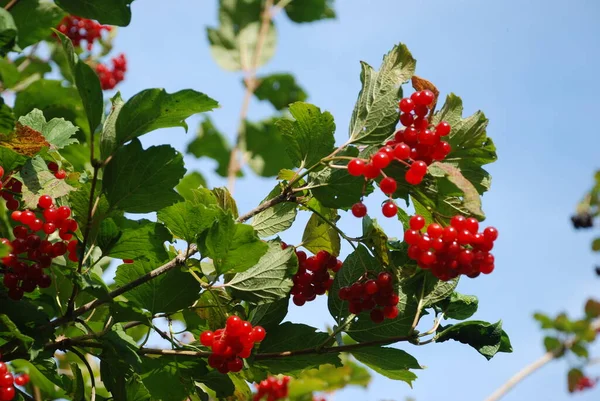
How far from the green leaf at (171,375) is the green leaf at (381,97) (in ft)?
2.58

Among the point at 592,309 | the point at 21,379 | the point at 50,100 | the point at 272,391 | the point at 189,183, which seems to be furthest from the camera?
the point at 592,309

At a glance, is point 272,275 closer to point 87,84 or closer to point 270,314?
point 270,314

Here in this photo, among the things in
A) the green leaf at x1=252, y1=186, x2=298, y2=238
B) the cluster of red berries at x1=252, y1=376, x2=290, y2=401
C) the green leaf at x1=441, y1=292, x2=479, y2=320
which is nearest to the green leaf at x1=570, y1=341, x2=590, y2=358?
→ the cluster of red berries at x1=252, y1=376, x2=290, y2=401

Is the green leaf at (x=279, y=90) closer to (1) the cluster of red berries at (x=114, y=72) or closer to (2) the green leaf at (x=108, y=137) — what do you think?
(1) the cluster of red berries at (x=114, y=72)

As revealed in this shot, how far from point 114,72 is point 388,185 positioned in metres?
4.75

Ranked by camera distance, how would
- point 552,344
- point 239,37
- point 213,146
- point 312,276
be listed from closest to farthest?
point 312,276, point 552,344, point 239,37, point 213,146

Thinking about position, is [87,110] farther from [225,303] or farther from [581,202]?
[581,202]

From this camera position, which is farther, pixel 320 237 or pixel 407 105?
pixel 320 237

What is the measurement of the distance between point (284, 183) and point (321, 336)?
17.7 inches

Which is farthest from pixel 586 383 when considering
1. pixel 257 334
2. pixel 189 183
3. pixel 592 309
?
pixel 257 334

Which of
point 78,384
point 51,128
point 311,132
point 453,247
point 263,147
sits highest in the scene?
point 263,147

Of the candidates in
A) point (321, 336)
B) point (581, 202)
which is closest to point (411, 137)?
point (321, 336)

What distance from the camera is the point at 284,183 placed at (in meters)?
1.89

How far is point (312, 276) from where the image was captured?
2031mm
